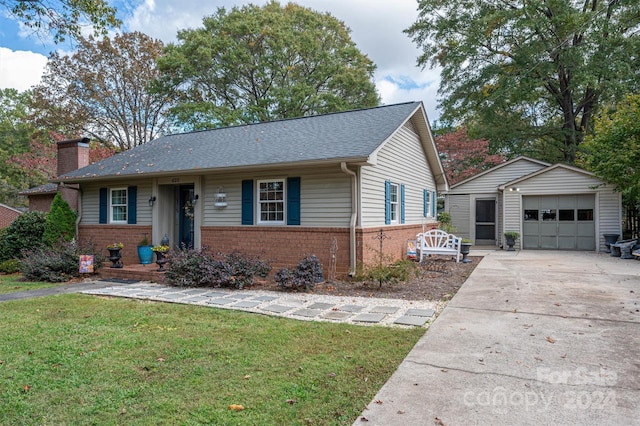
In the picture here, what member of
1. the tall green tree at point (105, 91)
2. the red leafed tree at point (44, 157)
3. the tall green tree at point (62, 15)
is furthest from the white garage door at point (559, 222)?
the red leafed tree at point (44, 157)

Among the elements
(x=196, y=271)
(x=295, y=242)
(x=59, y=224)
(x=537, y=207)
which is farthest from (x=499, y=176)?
(x=59, y=224)

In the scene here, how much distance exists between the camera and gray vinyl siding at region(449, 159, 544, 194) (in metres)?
16.2

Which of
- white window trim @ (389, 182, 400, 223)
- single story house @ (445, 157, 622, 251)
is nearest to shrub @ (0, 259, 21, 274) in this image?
white window trim @ (389, 182, 400, 223)

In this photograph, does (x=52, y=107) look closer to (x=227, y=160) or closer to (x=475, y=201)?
(x=227, y=160)

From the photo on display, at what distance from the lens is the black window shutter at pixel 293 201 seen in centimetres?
879

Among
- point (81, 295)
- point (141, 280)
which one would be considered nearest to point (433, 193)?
Result: point (141, 280)

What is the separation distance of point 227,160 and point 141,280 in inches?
143

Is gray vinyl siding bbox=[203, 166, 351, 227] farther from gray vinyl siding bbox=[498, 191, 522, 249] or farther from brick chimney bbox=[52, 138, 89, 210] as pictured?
gray vinyl siding bbox=[498, 191, 522, 249]

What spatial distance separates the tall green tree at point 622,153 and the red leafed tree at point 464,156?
26.2 ft

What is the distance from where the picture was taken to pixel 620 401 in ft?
9.27

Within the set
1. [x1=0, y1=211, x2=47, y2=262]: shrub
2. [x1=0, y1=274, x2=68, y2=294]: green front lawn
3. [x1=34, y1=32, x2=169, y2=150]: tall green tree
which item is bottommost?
[x1=0, y1=274, x2=68, y2=294]: green front lawn

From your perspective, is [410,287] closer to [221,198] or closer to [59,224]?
[221,198]

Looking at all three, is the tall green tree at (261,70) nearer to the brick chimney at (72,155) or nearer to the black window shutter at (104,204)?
the brick chimney at (72,155)

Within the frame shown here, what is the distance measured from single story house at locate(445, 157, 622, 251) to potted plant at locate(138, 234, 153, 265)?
509 inches
